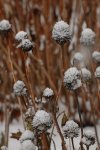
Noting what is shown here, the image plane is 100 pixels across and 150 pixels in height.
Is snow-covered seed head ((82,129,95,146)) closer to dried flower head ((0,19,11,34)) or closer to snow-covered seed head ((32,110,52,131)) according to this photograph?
snow-covered seed head ((32,110,52,131))

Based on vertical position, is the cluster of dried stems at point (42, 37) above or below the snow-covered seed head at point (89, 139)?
above

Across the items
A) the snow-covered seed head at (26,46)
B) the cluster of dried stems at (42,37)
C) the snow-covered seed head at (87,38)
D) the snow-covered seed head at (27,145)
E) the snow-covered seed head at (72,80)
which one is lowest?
the snow-covered seed head at (27,145)

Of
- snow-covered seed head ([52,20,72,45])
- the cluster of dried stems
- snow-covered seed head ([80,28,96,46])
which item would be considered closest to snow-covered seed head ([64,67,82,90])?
snow-covered seed head ([52,20,72,45])

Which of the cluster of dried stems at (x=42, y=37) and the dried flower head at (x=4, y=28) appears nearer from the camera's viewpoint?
the dried flower head at (x=4, y=28)

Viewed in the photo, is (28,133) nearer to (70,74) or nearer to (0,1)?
(70,74)

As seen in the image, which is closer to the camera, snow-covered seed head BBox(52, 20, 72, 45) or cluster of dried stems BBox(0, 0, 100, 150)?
snow-covered seed head BBox(52, 20, 72, 45)

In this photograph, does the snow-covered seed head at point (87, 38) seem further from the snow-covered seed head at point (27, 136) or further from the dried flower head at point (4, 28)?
the snow-covered seed head at point (27, 136)

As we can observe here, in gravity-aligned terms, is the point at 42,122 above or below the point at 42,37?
below

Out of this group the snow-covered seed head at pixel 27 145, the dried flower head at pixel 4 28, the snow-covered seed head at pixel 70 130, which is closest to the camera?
the snow-covered seed head at pixel 27 145

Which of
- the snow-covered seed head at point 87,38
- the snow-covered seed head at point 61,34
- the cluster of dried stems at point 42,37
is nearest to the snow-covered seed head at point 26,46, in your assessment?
the snow-covered seed head at point 61,34

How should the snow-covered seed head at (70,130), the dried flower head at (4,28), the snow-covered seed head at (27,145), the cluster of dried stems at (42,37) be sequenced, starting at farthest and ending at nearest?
the cluster of dried stems at (42,37) → the dried flower head at (4,28) → the snow-covered seed head at (70,130) → the snow-covered seed head at (27,145)

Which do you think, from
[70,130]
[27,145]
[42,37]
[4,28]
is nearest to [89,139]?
[70,130]

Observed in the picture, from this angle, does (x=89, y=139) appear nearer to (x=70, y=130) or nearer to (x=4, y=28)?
(x=70, y=130)
